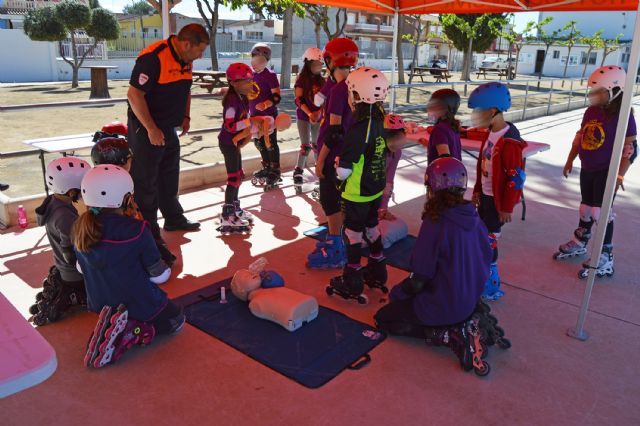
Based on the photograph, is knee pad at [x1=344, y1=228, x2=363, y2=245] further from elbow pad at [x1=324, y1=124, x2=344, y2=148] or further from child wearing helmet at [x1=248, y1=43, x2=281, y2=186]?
child wearing helmet at [x1=248, y1=43, x2=281, y2=186]

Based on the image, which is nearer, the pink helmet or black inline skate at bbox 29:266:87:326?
black inline skate at bbox 29:266:87:326

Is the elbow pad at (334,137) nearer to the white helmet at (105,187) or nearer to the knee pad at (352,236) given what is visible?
the knee pad at (352,236)

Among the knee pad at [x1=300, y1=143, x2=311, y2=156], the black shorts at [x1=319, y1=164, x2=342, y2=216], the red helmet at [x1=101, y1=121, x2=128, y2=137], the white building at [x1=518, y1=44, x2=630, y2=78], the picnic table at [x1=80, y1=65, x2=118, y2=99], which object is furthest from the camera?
the white building at [x1=518, y1=44, x2=630, y2=78]

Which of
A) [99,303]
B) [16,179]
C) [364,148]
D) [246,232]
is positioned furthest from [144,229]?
[16,179]

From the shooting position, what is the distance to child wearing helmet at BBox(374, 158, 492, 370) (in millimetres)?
3230

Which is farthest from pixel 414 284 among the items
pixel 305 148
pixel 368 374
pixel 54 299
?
pixel 305 148


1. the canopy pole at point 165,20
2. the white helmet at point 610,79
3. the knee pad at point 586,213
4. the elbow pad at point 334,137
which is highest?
the canopy pole at point 165,20

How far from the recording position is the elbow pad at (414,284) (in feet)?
11.1

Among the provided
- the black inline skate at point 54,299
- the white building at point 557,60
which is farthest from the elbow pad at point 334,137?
the white building at point 557,60

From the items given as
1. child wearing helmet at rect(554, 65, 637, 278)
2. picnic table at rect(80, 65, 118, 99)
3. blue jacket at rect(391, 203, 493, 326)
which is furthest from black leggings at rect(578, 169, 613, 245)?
picnic table at rect(80, 65, 118, 99)

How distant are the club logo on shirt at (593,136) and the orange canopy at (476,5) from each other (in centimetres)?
287

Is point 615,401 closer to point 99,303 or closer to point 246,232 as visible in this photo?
point 99,303

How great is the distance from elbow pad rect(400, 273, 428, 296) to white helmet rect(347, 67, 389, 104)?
135cm

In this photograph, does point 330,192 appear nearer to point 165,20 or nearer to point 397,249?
point 397,249
